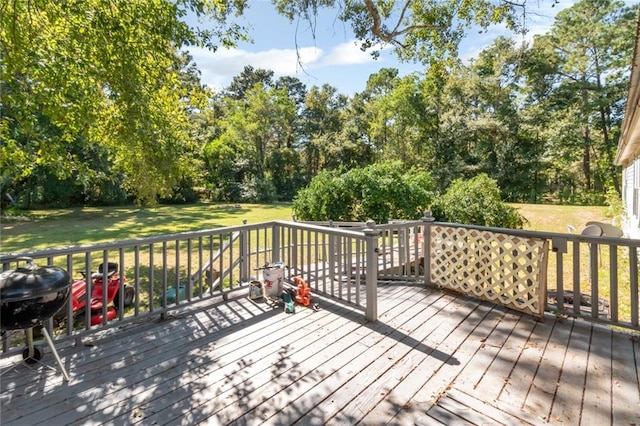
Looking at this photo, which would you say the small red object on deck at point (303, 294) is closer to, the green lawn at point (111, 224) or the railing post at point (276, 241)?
the railing post at point (276, 241)

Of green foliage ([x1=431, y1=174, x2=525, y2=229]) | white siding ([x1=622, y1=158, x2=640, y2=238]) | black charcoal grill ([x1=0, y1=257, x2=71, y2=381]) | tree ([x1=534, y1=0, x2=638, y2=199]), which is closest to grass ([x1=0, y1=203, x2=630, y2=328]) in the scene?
white siding ([x1=622, y1=158, x2=640, y2=238])

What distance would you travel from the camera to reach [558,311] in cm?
352

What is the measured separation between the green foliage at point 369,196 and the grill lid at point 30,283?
7.16 meters

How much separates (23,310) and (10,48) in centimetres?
343

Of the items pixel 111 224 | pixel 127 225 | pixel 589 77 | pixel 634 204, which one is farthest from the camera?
pixel 589 77

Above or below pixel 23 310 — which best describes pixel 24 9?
above

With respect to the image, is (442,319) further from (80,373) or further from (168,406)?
(80,373)

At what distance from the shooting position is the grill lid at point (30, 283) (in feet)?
6.98

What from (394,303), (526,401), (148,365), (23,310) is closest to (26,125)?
(23,310)

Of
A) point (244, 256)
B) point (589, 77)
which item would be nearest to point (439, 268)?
point (244, 256)

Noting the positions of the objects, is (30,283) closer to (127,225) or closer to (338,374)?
(338,374)

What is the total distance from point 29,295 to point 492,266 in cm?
422

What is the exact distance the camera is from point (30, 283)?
7.15ft

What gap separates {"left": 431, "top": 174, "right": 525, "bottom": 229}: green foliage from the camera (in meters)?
8.59
